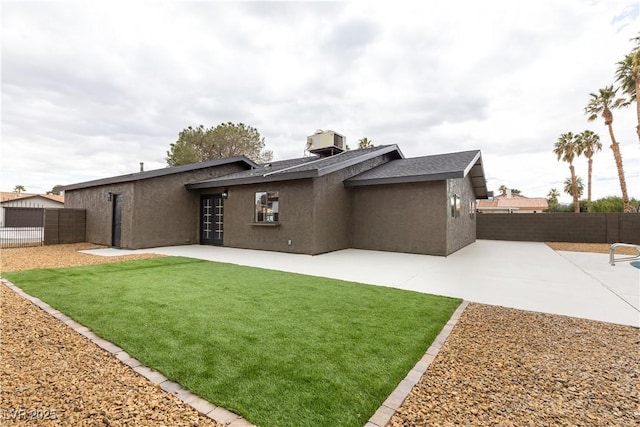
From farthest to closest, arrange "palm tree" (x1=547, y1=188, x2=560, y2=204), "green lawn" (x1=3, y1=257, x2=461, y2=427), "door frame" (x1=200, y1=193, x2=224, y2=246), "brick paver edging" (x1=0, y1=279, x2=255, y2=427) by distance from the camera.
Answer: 1. "palm tree" (x1=547, y1=188, x2=560, y2=204)
2. "door frame" (x1=200, y1=193, x2=224, y2=246)
3. "green lawn" (x1=3, y1=257, x2=461, y2=427)
4. "brick paver edging" (x1=0, y1=279, x2=255, y2=427)

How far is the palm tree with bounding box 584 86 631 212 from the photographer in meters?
17.1

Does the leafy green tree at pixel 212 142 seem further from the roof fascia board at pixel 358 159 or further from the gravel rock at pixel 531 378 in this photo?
the gravel rock at pixel 531 378

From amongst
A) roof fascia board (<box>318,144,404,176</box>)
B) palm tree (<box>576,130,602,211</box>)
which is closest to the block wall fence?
roof fascia board (<box>318,144,404,176</box>)

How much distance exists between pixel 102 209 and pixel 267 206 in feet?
23.8

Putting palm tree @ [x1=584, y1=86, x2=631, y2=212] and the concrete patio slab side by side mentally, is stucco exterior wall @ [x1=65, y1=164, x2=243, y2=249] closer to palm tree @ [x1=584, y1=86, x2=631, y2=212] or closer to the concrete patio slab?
the concrete patio slab

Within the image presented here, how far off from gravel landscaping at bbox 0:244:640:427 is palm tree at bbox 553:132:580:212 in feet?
95.0

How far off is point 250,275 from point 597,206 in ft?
111

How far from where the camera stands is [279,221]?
10.4 meters

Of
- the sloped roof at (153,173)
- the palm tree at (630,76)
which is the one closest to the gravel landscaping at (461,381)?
the sloped roof at (153,173)

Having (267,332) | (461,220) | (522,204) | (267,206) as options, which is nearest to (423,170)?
(461,220)

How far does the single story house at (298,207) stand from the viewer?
383 inches

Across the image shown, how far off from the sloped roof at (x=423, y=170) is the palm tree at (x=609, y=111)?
11263 millimetres

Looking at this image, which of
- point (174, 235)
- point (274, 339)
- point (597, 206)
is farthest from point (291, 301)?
point (597, 206)

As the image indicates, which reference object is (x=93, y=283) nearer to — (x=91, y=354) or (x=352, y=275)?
(x=91, y=354)
